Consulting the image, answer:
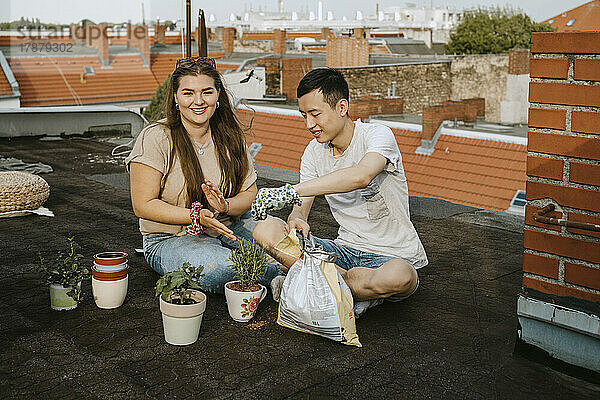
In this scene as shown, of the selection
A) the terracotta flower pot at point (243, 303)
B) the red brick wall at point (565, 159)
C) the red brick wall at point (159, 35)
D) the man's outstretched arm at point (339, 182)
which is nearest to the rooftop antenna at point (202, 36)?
the man's outstretched arm at point (339, 182)

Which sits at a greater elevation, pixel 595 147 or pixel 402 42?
pixel 402 42

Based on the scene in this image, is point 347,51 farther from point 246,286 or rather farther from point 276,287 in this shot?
point 246,286

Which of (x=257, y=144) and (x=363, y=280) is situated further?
(x=257, y=144)

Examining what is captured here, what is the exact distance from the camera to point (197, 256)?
3.89 meters

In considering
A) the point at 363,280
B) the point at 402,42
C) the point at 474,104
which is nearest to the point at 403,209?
the point at 363,280

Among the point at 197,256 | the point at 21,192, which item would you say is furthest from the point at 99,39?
the point at 197,256

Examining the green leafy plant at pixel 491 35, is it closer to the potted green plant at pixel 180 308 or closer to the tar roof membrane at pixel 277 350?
the tar roof membrane at pixel 277 350

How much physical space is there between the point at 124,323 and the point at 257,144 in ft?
42.8

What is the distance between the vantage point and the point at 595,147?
2.73 meters

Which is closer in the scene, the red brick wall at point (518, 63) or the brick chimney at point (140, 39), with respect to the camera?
the red brick wall at point (518, 63)

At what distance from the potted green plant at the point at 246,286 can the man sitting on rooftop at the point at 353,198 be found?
15 cm

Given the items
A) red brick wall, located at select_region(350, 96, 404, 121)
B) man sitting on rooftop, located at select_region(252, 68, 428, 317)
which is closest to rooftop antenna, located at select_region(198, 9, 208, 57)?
man sitting on rooftop, located at select_region(252, 68, 428, 317)

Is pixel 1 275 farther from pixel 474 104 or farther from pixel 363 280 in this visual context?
pixel 474 104

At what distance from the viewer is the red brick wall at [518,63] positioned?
29.1m
